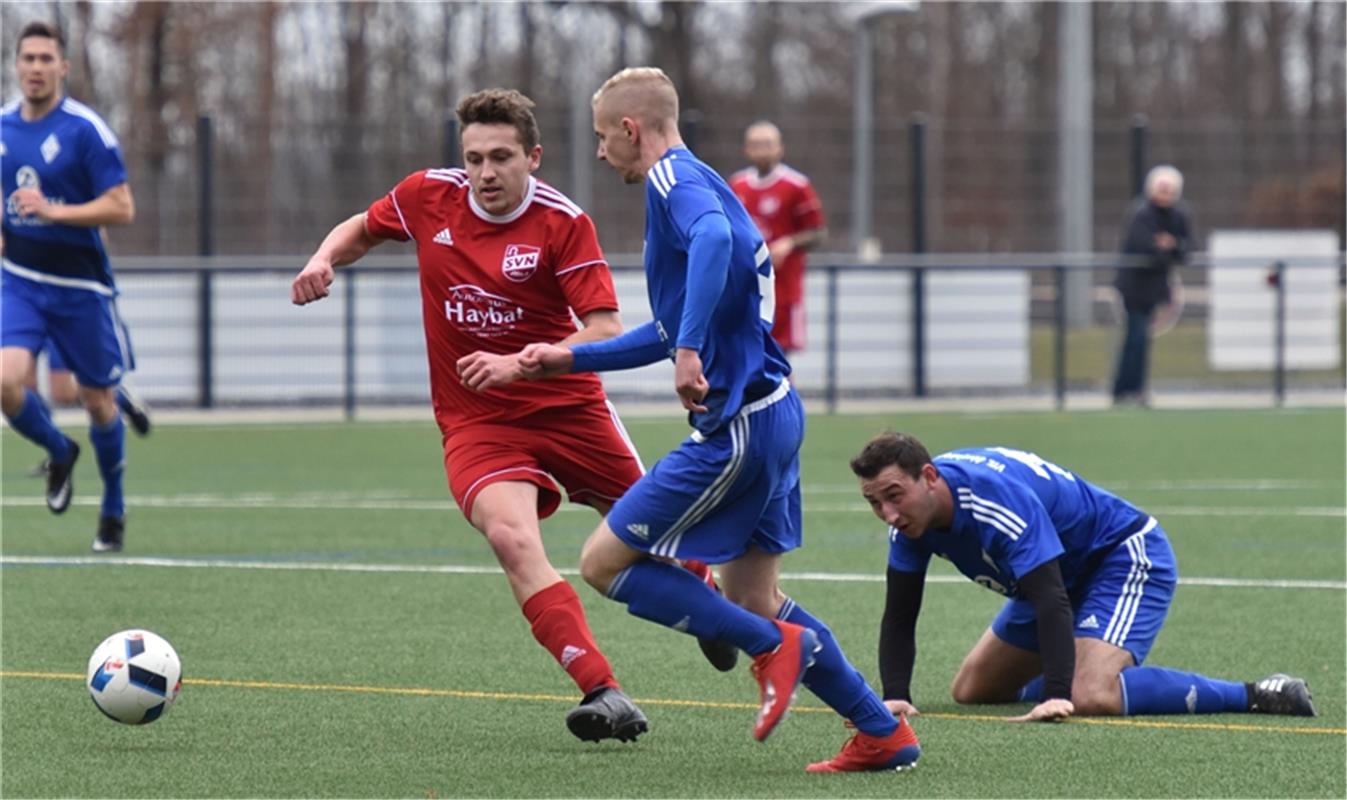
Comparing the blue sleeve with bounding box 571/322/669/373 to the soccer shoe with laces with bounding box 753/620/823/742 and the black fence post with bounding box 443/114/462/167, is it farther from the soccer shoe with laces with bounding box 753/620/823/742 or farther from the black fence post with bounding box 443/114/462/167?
the black fence post with bounding box 443/114/462/167

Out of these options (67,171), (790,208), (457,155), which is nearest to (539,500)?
(67,171)

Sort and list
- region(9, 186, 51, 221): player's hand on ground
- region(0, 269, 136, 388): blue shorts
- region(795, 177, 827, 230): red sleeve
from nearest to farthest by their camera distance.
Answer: region(9, 186, 51, 221): player's hand on ground
region(0, 269, 136, 388): blue shorts
region(795, 177, 827, 230): red sleeve

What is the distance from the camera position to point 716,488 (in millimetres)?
5637

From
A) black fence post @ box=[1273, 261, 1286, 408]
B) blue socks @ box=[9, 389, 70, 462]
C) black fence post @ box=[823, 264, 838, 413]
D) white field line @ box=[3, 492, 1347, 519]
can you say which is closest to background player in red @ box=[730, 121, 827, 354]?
black fence post @ box=[823, 264, 838, 413]

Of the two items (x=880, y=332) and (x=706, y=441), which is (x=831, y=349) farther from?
(x=706, y=441)

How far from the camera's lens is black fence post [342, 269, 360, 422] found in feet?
64.4

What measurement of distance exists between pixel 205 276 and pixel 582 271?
1422 cm

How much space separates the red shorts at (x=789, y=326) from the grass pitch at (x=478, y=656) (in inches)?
109

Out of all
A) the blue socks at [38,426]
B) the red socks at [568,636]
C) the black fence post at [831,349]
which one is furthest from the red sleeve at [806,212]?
the red socks at [568,636]

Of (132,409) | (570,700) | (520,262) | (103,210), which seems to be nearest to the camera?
(520,262)

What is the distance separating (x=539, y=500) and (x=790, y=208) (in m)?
10.3

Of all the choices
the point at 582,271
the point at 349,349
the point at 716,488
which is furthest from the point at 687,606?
the point at 349,349

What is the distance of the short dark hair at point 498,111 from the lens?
20.5ft

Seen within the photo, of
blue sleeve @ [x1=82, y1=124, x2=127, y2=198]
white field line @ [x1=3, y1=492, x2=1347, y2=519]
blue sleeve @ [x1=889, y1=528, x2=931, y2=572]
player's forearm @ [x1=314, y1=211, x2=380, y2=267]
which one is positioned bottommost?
white field line @ [x1=3, y1=492, x2=1347, y2=519]
